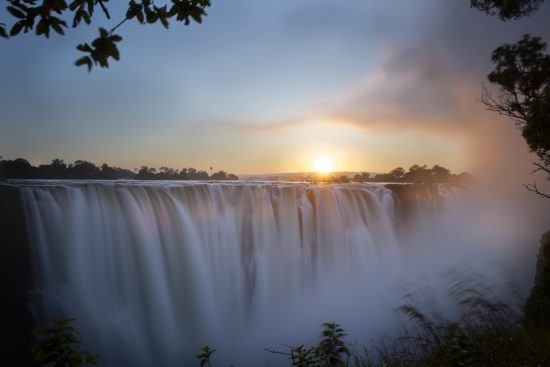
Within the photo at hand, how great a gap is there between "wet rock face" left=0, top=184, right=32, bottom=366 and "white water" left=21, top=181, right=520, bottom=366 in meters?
0.34

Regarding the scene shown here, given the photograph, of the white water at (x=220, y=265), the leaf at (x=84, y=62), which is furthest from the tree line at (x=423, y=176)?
the leaf at (x=84, y=62)

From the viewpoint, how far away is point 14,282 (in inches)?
314

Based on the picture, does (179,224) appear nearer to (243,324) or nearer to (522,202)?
(243,324)

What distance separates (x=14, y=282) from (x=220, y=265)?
7.06 meters

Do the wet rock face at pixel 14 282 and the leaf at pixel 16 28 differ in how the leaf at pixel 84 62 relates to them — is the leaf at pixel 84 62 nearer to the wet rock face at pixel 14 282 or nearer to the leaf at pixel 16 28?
the leaf at pixel 16 28

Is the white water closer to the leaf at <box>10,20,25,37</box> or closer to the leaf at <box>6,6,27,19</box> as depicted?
the leaf at <box>10,20,25,37</box>

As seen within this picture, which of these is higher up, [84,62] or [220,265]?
[84,62]

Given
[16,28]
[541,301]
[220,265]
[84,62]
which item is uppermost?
[16,28]

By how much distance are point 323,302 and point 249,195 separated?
6.29m

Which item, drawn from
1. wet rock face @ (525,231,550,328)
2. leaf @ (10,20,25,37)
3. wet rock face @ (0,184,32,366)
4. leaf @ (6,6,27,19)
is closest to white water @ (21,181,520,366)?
wet rock face @ (0,184,32,366)

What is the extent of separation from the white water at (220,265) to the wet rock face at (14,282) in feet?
1.11

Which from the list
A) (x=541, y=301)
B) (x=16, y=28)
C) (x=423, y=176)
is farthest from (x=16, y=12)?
(x=423, y=176)

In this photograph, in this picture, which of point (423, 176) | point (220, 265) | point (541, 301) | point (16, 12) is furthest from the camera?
point (423, 176)

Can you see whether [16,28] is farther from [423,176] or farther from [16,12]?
[423,176]
